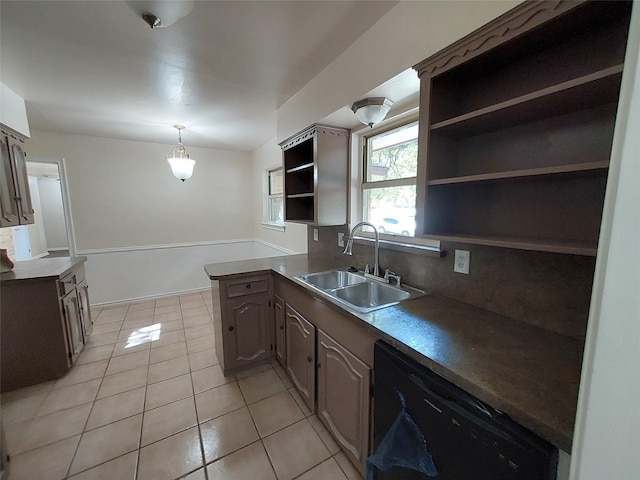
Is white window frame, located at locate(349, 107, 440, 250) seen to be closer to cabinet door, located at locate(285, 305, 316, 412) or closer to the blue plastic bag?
cabinet door, located at locate(285, 305, 316, 412)

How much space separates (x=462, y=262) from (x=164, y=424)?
83.6 inches

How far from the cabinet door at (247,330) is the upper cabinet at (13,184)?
1.95 m

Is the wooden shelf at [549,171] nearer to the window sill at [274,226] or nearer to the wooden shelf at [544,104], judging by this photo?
the wooden shelf at [544,104]

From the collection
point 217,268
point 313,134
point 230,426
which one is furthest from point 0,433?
point 313,134

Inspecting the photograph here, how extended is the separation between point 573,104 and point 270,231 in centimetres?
350

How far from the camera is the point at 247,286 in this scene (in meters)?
2.10

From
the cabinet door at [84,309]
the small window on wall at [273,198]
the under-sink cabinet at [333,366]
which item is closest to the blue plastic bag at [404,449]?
the under-sink cabinet at [333,366]

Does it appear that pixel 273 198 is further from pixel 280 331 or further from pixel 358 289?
pixel 358 289

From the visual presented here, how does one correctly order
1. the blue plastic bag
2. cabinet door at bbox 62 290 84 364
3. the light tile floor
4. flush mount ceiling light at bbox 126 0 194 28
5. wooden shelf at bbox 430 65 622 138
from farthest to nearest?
cabinet door at bbox 62 290 84 364, the light tile floor, flush mount ceiling light at bbox 126 0 194 28, the blue plastic bag, wooden shelf at bbox 430 65 622 138

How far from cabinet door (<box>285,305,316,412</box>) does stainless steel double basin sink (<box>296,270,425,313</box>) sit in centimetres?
28

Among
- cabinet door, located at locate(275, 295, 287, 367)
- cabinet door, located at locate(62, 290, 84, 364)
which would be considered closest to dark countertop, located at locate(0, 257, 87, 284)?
cabinet door, located at locate(62, 290, 84, 364)

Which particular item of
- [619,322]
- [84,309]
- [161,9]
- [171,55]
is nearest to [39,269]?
[84,309]

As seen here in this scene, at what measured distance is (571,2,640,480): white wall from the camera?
0.36m

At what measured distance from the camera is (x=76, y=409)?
1.82 meters
